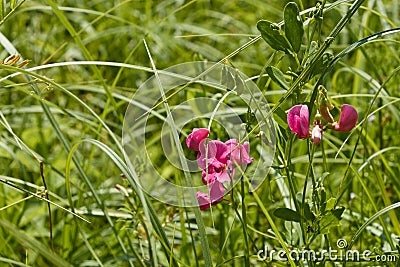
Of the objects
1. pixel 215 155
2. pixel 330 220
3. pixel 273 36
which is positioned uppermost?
pixel 273 36

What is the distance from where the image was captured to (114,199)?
1.70 metres

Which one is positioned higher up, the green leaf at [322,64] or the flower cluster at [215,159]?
the green leaf at [322,64]

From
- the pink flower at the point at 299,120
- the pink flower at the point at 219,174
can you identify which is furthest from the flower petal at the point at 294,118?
the pink flower at the point at 219,174

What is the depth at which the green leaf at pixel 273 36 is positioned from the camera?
866 millimetres

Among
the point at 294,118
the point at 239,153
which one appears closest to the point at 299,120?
the point at 294,118

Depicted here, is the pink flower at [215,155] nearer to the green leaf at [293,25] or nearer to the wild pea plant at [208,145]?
the wild pea plant at [208,145]

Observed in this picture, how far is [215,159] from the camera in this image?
899mm

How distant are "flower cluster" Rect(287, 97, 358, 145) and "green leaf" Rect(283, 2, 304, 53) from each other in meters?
0.08

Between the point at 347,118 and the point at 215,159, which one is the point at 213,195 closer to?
the point at 215,159

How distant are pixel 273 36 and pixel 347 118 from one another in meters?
0.13

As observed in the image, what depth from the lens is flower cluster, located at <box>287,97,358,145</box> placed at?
2.76ft

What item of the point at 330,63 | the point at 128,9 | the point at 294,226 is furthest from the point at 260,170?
the point at 128,9

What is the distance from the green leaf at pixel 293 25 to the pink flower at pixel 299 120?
8 centimetres

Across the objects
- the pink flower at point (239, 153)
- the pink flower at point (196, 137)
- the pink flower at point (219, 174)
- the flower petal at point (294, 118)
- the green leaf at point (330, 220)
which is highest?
the flower petal at point (294, 118)
